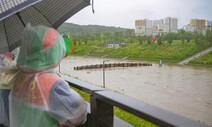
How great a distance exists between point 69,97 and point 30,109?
206 millimetres

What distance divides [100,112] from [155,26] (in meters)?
65.5

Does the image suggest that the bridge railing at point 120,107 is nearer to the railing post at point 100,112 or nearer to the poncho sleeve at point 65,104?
the railing post at point 100,112

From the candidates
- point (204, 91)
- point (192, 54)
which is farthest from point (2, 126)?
point (192, 54)

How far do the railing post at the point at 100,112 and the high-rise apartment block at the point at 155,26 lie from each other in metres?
59.5

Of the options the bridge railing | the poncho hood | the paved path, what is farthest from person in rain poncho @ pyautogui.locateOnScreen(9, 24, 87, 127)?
the paved path

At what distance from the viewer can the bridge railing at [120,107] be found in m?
0.94

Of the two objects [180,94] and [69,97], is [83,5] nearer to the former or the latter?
[69,97]

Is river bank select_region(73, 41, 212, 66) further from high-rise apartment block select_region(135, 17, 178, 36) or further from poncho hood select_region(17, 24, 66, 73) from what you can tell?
poncho hood select_region(17, 24, 66, 73)

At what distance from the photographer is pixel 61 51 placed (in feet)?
4.00

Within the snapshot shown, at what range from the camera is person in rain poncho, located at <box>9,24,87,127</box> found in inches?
45.3

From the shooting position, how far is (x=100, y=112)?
1559 millimetres

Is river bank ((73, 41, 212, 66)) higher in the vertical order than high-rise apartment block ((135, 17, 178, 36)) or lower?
lower

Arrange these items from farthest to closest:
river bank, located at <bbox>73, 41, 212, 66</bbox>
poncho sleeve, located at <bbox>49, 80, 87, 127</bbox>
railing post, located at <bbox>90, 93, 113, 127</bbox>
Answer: river bank, located at <bbox>73, 41, 212, 66</bbox>, railing post, located at <bbox>90, 93, 113, 127</bbox>, poncho sleeve, located at <bbox>49, 80, 87, 127</bbox>

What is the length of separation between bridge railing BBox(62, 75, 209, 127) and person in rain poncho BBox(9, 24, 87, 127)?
0.19 meters
